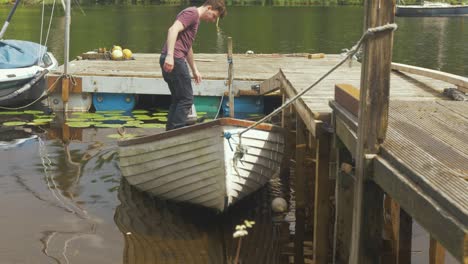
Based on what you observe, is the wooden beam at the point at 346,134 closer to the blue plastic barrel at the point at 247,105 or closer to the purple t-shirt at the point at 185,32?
the purple t-shirt at the point at 185,32

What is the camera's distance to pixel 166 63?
7.34 meters

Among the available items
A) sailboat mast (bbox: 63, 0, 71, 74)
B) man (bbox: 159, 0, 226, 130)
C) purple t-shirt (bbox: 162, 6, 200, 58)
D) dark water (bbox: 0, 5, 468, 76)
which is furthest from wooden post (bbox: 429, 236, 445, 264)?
dark water (bbox: 0, 5, 468, 76)

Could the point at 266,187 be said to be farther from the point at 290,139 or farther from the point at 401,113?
the point at 401,113

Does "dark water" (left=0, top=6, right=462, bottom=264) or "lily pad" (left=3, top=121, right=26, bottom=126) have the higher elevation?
"lily pad" (left=3, top=121, right=26, bottom=126)

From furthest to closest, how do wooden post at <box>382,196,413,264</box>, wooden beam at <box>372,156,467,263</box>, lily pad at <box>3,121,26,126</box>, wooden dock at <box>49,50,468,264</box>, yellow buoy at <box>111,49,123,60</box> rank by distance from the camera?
yellow buoy at <box>111,49,123,60</box> < lily pad at <box>3,121,26,126</box> < wooden post at <box>382,196,413,264</box> < wooden dock at <box>49,50,468,264</box> < wooden beam at <box>372,156,467,263</box>

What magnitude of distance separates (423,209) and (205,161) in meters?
3.75

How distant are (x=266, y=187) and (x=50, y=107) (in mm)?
6949

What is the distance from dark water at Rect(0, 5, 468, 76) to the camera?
91.2 feet

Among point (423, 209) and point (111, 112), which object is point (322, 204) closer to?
point (423, 209)

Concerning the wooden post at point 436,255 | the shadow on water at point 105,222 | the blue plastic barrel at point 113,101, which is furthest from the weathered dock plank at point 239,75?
the wooden post at point 436,255

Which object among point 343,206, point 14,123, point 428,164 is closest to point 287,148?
point 343,206

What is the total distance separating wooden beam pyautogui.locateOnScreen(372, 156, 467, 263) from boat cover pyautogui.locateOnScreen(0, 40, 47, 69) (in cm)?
1118

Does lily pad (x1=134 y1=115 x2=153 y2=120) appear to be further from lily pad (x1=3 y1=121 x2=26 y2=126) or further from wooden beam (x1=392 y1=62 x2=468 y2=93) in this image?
wooden beam (x1=392 y1=62 x2=468 y2=93)

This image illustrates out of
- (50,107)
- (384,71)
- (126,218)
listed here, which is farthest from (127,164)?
(50,107)
